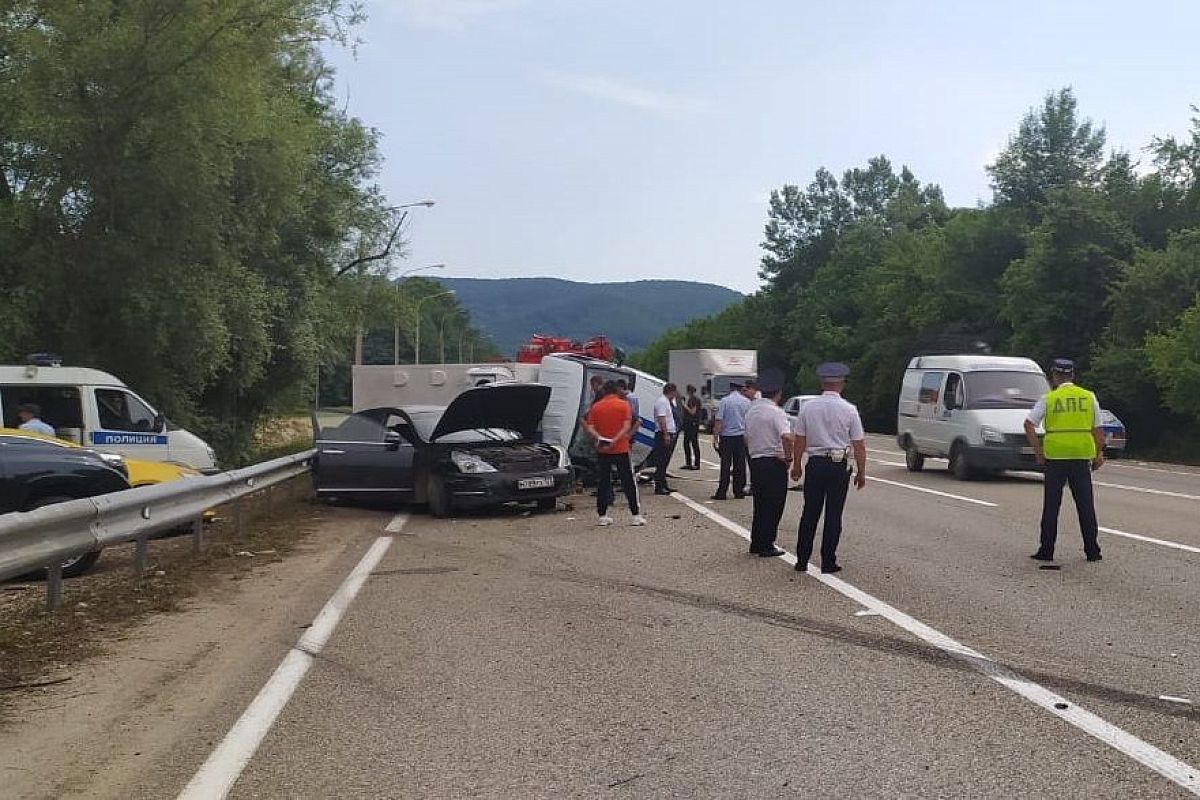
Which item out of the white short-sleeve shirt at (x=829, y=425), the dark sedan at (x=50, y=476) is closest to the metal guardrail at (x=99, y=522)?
the dark sedan at (x=50, y=476)

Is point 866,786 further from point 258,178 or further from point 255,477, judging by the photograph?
point 258,178

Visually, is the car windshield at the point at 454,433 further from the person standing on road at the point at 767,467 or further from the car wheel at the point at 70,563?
the car wheel at the point at 70,563

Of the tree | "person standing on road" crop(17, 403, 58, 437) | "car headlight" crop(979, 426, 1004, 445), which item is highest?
the tree

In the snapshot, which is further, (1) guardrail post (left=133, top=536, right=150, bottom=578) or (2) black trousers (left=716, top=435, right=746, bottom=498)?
(2) black trousers (left=716, top=435, right=746, bottom=498)

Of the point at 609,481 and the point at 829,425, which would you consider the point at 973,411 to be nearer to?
the point at 609,481

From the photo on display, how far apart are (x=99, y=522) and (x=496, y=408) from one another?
24.1ft

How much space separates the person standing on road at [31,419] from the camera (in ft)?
46.4

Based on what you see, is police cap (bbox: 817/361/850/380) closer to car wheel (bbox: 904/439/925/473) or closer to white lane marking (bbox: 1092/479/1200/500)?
white lane marking (bbox: 1092/479/1200/500)

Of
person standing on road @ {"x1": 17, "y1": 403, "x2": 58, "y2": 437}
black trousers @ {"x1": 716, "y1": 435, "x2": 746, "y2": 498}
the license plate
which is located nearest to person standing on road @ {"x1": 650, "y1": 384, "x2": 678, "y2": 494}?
black trousers @ {"x1": 716, "y1": 435, "x2": 746, "y2": 498}

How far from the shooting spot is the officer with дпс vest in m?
10.8

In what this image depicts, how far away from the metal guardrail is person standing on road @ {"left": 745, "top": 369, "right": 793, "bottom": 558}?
17.4 ft

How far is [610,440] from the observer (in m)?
14.3

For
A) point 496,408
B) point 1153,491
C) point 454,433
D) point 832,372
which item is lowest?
point 1153,491

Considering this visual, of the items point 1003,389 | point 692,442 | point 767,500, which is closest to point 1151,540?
point 767,500
